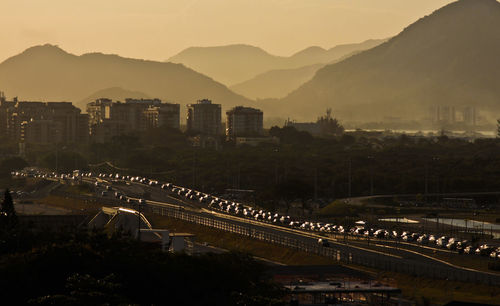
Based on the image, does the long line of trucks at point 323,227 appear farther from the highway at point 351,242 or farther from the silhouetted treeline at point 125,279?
the silhouetted treeline at point 125,279

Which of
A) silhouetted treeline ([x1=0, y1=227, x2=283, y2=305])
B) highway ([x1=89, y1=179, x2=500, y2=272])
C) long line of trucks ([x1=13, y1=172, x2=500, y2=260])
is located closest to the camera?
silhouetted treeline ([x1=0, y1=227, x2=283, y2=305])

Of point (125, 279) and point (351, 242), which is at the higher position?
point (351, 242)

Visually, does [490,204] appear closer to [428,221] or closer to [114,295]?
[428,221]

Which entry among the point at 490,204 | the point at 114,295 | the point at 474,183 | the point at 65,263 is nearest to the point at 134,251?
the point at 65,263

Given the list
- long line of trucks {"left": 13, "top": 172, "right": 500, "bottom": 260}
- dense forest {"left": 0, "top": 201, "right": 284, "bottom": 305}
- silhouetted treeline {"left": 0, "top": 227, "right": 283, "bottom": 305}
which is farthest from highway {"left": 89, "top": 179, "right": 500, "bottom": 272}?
silhouetted treeline {"left": 0, "top": 227, "right": 283, "bottom": 305}

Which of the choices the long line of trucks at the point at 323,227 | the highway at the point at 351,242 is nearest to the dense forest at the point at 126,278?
the highway at the point at 351,242

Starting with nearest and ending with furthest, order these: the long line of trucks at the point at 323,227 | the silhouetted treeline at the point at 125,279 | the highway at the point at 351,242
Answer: the silhouetted treeline at the point at 125,279, the highway at the point at 351,242, the long line of trucks at the point at 323,227

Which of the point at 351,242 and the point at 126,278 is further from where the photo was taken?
the point at 351,242

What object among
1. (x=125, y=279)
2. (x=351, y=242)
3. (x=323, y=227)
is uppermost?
(x=323, y=227)

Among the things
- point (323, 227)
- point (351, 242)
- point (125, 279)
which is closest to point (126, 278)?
point (125, 279)

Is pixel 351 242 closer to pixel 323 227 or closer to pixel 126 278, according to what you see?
pixel 323 227

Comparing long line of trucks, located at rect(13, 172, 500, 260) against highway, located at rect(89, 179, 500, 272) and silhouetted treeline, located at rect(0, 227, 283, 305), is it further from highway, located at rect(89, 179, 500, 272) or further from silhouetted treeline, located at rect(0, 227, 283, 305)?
silhouetted treeline, located at rect(0, 227, 283, 305)
